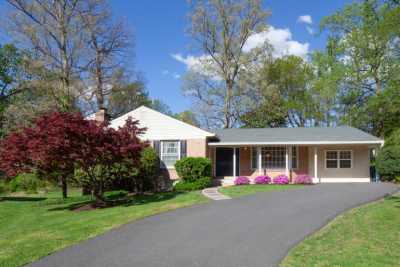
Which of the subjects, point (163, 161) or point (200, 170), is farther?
point (163, 161)

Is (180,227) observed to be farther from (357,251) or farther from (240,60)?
(240,60)

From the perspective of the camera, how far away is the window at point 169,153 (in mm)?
20844

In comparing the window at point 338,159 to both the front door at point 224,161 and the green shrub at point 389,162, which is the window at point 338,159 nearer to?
the green shrub at point 389,162

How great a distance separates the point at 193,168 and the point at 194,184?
1095 millimetres

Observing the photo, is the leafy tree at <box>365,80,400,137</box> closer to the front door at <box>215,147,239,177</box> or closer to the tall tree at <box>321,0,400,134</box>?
the tall tree at <box>321,0,400,134</box>

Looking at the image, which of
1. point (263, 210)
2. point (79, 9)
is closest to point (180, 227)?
point (263, 210)

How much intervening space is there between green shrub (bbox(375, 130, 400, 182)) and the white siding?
9.51m

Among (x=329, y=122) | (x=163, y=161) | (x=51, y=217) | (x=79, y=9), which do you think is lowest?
(x=51, y=217)

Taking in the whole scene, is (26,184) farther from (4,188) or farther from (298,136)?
(298,136)

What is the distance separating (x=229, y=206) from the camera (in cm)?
1222

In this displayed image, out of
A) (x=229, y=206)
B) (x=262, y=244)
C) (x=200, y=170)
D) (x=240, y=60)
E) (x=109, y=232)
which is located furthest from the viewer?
(x=240, y=60)

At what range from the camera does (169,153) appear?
21.0 m

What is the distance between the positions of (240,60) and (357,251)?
28.0 metres

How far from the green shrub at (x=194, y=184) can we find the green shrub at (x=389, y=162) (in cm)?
954
